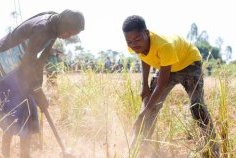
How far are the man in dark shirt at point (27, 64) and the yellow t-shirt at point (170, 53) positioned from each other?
1.91 ft

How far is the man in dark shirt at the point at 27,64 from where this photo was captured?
11.5 ft

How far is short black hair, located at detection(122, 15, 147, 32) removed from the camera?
11.1ft

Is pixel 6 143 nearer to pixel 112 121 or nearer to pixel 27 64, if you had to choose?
pixel 27 64

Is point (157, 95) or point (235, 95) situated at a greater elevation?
point (157, 95)

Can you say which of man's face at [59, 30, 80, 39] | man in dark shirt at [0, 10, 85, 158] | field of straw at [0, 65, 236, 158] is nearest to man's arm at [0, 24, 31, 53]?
man in dark shirt at [0, 10, 85, 158]

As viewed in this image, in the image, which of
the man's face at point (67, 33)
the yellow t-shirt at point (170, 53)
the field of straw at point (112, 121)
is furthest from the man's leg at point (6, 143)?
the yellow t-shirt at point (170, 53)

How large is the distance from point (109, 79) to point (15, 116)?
5.34 ft

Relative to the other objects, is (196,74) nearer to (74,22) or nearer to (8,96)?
Answer: (74,22)

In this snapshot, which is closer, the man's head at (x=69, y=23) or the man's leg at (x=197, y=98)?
the man's head at (x=69, y=23)

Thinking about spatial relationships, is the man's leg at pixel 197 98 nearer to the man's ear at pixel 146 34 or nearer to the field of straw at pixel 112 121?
the field of straw at pixel 112 121

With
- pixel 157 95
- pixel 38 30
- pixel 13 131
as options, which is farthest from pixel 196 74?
pixel 13 131

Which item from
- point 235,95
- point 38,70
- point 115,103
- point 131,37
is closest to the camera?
point 131,37

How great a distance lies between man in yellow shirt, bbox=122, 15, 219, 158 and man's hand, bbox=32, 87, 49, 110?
0.82 meters

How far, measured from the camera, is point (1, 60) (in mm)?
3785
